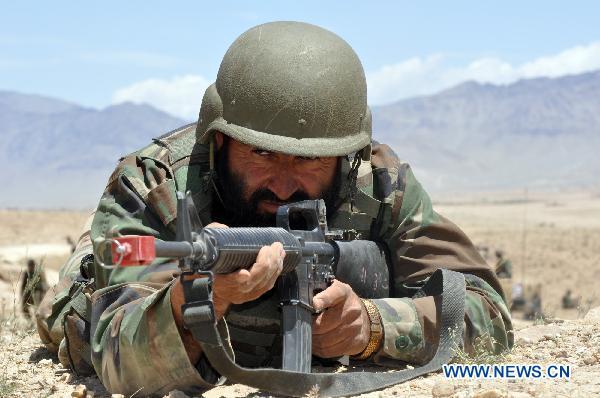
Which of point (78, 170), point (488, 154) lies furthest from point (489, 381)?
point (78, 170)

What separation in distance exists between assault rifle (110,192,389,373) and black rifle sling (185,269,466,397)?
0.09 meters

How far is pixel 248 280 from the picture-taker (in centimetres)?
305

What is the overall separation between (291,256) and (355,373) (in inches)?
24.2

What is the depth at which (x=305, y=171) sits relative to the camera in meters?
4.19

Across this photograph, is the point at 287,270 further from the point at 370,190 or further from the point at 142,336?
the point at 370,190

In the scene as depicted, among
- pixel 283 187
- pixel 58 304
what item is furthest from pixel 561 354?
pixel 58 304

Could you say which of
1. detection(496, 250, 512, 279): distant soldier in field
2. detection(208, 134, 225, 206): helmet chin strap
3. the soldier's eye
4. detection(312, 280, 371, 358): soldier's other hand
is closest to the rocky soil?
detection(312, 280, 371, 358): soldier's other hand

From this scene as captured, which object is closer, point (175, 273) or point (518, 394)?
point (518, 394)

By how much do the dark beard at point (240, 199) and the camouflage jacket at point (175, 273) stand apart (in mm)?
74

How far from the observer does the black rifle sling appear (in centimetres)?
334

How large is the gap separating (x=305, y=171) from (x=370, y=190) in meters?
0.52

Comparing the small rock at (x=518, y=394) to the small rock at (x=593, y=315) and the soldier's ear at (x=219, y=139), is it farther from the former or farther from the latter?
the small rock at (x=593, y=315)

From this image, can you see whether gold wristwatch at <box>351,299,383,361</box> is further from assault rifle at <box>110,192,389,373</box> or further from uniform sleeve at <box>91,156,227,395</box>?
uniform sleeve at <box>91,156,227,395</box>

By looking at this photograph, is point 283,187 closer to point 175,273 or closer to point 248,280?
point 175,273
